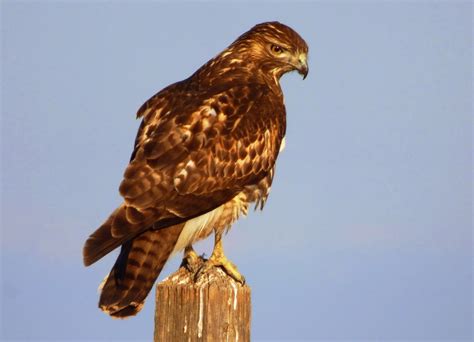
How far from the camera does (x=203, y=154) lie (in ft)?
23.1

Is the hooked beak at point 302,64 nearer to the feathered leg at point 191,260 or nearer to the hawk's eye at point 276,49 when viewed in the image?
the hawk's eye at point 276,49

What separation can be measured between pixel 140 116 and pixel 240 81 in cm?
103

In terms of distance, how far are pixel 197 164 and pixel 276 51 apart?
7.46ft

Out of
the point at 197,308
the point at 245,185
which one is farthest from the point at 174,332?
the point at 245,185

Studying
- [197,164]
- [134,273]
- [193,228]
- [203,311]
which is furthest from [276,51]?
[203,311]

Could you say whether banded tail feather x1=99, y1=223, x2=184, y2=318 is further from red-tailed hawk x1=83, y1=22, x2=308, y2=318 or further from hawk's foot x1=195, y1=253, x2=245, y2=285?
hawk's foot x1=195, y1=253, x2=245, y2=285

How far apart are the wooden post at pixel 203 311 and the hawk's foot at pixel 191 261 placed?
25.5 inches

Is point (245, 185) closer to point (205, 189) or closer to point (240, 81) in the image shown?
point (205, 189)

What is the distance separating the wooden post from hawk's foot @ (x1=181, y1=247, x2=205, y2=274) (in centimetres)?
65

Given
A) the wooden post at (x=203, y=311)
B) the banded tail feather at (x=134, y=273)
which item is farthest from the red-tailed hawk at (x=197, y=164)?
the wooden post at (x=203, y=311)

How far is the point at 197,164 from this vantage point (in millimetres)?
6973

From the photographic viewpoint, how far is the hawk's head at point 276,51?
8.75m

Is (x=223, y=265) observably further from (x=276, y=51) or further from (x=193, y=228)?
(x=276, y=51)

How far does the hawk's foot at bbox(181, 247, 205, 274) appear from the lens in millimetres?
6537
